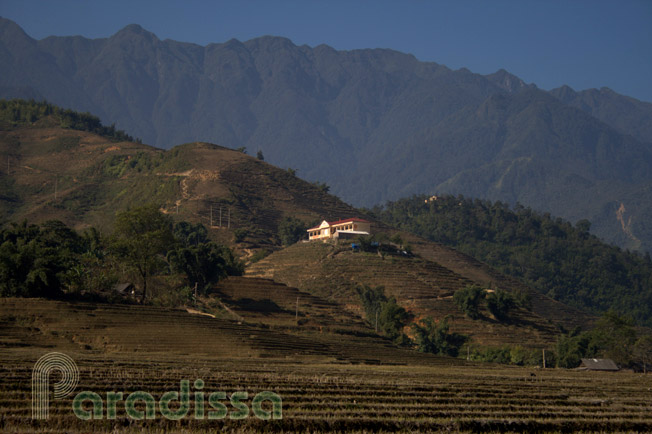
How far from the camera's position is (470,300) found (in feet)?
259

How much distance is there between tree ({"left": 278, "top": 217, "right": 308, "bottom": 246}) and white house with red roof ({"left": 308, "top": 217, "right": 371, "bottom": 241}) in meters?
2.76

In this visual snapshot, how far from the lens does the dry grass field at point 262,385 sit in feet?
62.8

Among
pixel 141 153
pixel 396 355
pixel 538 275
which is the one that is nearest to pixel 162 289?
pixel 396 355

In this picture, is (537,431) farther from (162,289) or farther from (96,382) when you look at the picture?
(162,289)

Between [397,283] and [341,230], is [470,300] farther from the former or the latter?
[341,230]

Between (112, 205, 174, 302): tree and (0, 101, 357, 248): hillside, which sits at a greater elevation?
(0, 101, 357, 248): hillside

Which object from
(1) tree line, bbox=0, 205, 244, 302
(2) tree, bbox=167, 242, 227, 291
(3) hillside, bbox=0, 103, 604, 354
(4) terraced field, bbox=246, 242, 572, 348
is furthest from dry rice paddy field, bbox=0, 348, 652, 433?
(4) terraced field, bbox=246, 242, 572, 348

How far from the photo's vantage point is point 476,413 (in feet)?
75.9

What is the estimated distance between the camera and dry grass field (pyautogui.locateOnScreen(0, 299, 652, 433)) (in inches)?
754

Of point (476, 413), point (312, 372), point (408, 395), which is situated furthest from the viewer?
point (312, 372)

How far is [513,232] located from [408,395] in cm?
15248

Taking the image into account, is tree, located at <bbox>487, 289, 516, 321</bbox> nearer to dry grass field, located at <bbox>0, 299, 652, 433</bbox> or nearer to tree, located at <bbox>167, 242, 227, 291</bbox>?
dry grass field, located at <bbox>0, 299, 652, 433</bbox>

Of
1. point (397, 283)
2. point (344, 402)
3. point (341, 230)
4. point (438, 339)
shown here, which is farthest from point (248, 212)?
point (344, 402)

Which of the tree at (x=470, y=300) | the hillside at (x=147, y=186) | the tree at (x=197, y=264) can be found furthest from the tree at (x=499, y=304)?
the hillside at (x=147, y=186)
